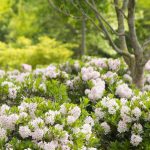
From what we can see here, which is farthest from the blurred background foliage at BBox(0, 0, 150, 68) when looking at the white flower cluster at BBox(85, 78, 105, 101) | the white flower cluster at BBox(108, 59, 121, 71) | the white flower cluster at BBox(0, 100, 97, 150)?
the white flower cluster at BBox(0, 100, 97, 150)

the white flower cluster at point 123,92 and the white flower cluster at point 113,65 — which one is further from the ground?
the white flower cluster at point 113,65

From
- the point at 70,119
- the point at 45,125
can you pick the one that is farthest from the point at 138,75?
the point at 45,125

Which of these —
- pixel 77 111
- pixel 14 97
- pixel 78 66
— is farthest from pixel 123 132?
pixel 78 66

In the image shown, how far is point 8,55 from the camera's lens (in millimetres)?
14898

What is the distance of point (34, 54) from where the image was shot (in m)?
15.6

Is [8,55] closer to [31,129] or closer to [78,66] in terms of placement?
[78,66]

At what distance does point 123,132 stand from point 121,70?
3029 mm

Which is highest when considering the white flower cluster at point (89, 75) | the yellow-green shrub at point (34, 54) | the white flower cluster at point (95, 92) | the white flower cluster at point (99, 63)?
the white flower cluster at point (99, 63)

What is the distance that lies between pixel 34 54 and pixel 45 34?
4109mm

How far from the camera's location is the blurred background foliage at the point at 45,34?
15.0 m

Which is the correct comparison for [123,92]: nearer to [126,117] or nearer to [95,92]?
[95,92]

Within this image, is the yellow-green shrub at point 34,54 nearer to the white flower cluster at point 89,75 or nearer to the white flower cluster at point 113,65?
the white flower cluster at point 113,65

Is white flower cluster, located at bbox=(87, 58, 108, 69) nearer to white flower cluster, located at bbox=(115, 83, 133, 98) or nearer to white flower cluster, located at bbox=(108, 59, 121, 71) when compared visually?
white flower cluster, located at bbox=(108, 59, 121, 71)

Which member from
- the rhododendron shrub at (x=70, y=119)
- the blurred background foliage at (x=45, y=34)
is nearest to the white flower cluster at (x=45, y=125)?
the rhododendron shrub at (x=70, y=119)
